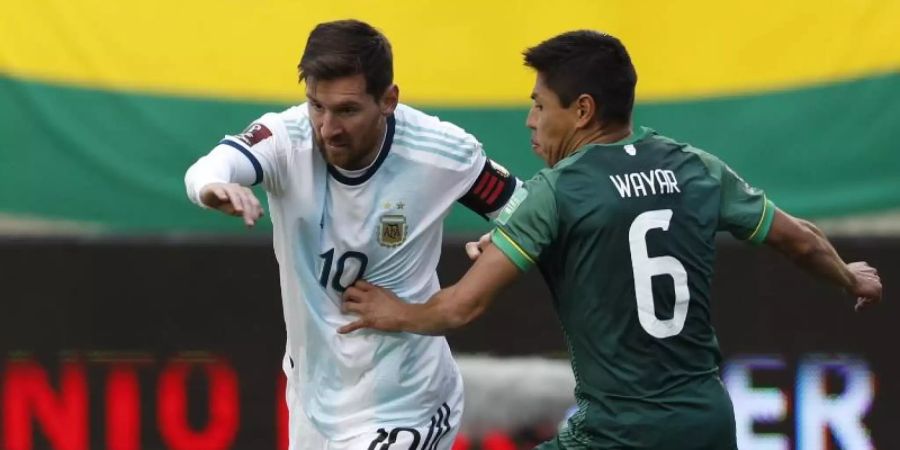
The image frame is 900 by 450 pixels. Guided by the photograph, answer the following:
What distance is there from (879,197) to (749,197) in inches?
102

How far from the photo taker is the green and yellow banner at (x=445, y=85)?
6785 mm

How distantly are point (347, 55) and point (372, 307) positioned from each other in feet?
2.29

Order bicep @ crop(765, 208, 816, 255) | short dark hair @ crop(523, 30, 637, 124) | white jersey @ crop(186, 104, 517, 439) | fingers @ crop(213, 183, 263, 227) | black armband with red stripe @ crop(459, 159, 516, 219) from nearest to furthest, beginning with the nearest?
fingers @ crop(213, 183, 263, 227)
short dark hair @ crop(523, 30, 637, 124)
bicep @ crop(765, 208, 816, 255)
white jersey @ crop(186, 104, 517, 439)
black armband with red stripe @ crop(459, 159, 516, 219)

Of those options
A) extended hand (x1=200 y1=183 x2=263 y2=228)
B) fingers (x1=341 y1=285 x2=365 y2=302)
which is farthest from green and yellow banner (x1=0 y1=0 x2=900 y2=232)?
extended hand (x1=200 y1=183 x2=263 y2=228)

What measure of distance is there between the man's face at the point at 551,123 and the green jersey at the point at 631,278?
3.8 inches

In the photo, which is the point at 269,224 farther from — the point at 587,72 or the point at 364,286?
the point at 587,72

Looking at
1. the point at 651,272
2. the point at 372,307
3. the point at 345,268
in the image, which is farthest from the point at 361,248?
the point at 651,272

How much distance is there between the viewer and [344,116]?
4.46 meters

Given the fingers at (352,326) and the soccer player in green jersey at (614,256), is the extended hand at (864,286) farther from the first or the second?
the fingers at (352,326)

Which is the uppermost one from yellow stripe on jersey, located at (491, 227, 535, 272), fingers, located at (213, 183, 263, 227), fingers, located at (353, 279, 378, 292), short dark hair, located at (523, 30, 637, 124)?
short dark hair, located at (523, 30, 637, 124)

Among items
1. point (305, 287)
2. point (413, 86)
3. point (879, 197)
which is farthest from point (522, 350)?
point (305, 287)

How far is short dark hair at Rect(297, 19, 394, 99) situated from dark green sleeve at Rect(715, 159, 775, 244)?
0.96m

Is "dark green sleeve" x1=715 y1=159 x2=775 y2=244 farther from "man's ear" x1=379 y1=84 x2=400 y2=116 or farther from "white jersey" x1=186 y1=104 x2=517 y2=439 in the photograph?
"man's ear" x1=379 y1=84 x2=400 y2=116

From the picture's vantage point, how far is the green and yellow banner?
6.79m
